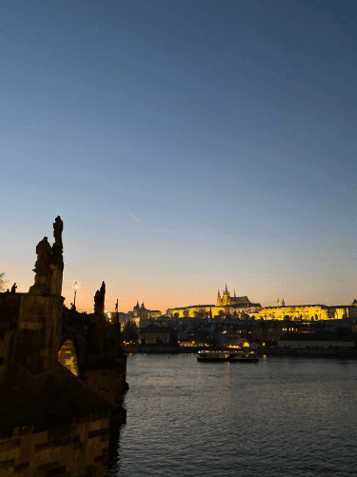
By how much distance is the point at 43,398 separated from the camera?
45.7ft

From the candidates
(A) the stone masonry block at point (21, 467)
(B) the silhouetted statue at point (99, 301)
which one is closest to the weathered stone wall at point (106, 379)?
(B) the silhouetted statue at point (99, 301)

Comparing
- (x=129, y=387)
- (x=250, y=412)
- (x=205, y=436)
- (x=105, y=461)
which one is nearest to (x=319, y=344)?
(x=129, y=387)

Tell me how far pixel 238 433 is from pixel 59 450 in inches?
996

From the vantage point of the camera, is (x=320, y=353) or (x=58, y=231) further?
(x=320, y=353)

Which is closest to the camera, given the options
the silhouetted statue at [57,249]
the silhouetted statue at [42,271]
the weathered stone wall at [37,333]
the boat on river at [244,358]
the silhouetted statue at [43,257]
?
the weathered stone wall at [37,333]

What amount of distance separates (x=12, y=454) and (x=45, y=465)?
127cm

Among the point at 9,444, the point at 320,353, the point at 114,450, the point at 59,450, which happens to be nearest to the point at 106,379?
the point at 114,450

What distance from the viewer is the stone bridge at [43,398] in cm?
1234

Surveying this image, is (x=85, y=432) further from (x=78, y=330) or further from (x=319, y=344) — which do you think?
(x=319, y=344)

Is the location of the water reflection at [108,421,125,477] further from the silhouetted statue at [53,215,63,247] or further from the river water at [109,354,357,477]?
the silhouetted statue at [53,215,63,247]

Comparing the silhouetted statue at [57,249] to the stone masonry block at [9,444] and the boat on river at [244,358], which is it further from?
the boat on river at [244,358]

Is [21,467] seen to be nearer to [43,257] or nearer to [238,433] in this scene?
[43,257]

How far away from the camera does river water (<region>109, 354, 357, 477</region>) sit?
2566 centimetres

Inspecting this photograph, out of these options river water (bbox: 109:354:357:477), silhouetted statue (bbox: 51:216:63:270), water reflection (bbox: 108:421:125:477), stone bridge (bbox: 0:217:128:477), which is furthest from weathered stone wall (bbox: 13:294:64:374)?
river water (bbox: 109:354:357:477)
